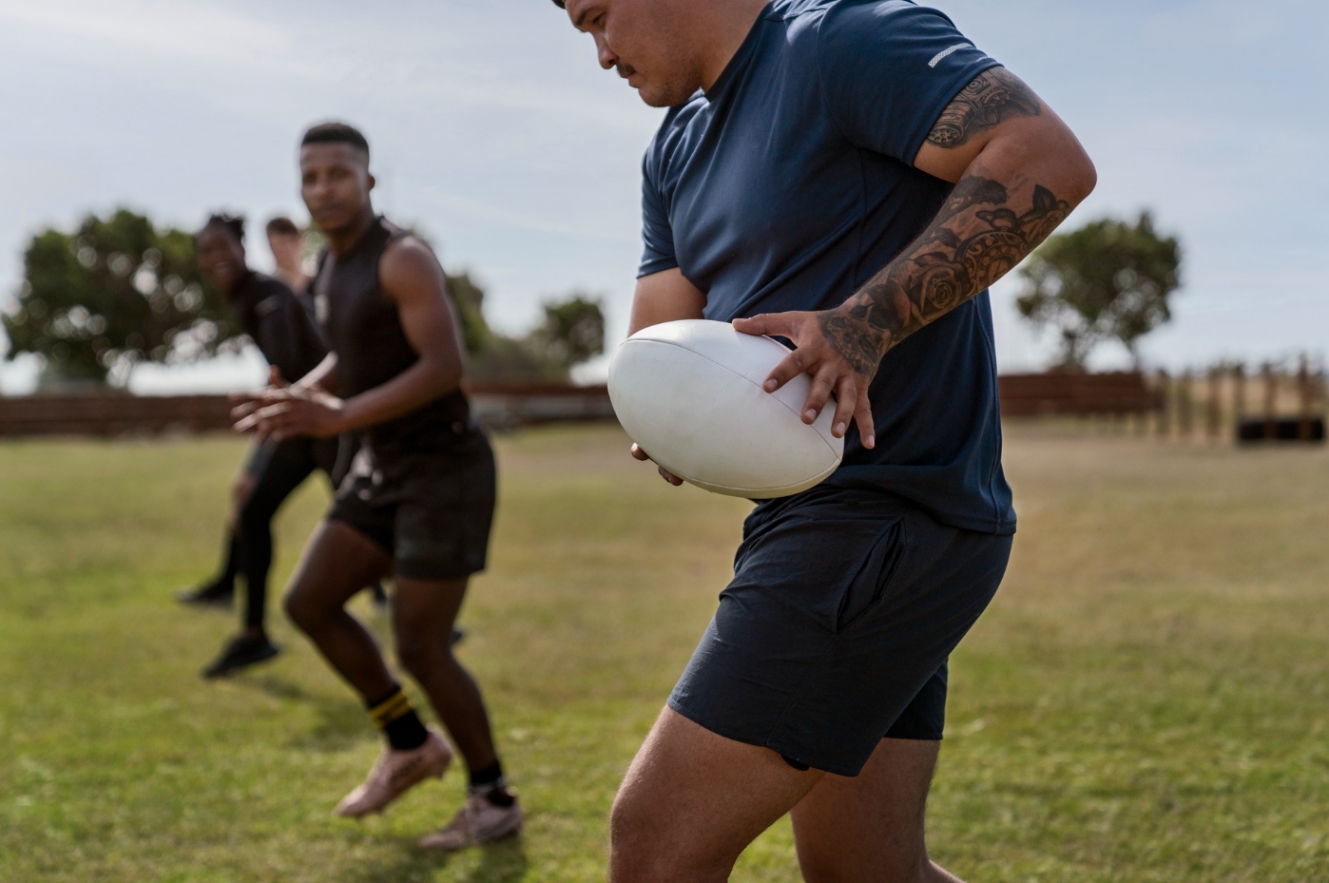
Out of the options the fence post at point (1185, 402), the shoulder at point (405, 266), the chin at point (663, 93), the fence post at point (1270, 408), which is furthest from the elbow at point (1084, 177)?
the fence post at point (1185, 402)

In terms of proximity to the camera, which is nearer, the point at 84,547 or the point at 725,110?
the point at 725,110

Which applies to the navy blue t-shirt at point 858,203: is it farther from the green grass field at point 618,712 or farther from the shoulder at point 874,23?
the green grass field at point 618,712

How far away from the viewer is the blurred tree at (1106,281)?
214ft

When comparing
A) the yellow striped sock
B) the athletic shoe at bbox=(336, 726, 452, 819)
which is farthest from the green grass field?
the yellow striped sock

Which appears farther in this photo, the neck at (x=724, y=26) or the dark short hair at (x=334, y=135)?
the dark short hair at (x=334, y=135)

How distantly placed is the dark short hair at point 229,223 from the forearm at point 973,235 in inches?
239

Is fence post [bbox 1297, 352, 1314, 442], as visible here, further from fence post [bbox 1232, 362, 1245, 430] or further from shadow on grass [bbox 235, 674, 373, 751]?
shadow on grass [bbox 235, 674, 373, 751]

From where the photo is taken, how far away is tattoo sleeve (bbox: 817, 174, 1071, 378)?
1886 mm

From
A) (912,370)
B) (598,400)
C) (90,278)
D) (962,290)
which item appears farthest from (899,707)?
(90,278)

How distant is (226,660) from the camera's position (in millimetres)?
6996

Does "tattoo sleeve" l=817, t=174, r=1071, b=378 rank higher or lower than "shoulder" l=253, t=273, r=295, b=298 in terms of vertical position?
Answer: lower

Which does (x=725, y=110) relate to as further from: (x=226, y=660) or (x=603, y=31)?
(x=226, y=660)

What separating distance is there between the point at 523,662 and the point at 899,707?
212 inches

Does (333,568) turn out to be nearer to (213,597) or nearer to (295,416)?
(295,416)
